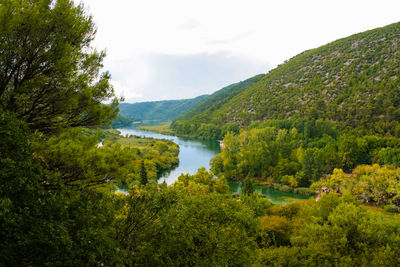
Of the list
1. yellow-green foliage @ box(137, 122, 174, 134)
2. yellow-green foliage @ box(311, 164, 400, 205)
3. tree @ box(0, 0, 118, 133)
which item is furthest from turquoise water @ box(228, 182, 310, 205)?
yellow-green foliage @ box(137, 122, 174, 134)

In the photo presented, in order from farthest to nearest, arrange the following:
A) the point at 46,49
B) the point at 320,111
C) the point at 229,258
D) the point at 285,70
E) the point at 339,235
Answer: the point at 285,70 < the point at 320,111 < the point at 339,235 < the point at 229,258 < the point at 46,49

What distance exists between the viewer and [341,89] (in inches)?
2987

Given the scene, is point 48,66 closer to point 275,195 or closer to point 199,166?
point 275,195

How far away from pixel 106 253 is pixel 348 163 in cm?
4881

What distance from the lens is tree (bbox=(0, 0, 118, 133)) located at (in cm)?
564

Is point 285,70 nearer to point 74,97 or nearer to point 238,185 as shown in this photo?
point 238,185

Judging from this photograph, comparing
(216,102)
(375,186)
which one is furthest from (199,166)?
(216,102)

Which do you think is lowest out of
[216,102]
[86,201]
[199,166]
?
[199,166]

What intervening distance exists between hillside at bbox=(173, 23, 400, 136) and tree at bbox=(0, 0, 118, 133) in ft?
211

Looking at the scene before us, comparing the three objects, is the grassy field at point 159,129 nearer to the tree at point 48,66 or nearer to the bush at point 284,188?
the bush at point 284,188

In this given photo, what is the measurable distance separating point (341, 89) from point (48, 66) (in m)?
86.6

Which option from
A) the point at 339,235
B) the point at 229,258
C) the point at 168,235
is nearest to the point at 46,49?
the point at 168,235

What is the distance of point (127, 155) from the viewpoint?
23.2 ft

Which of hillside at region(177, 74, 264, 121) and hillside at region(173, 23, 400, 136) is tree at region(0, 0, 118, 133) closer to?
hillside at region(173, 23, 400, 136)
